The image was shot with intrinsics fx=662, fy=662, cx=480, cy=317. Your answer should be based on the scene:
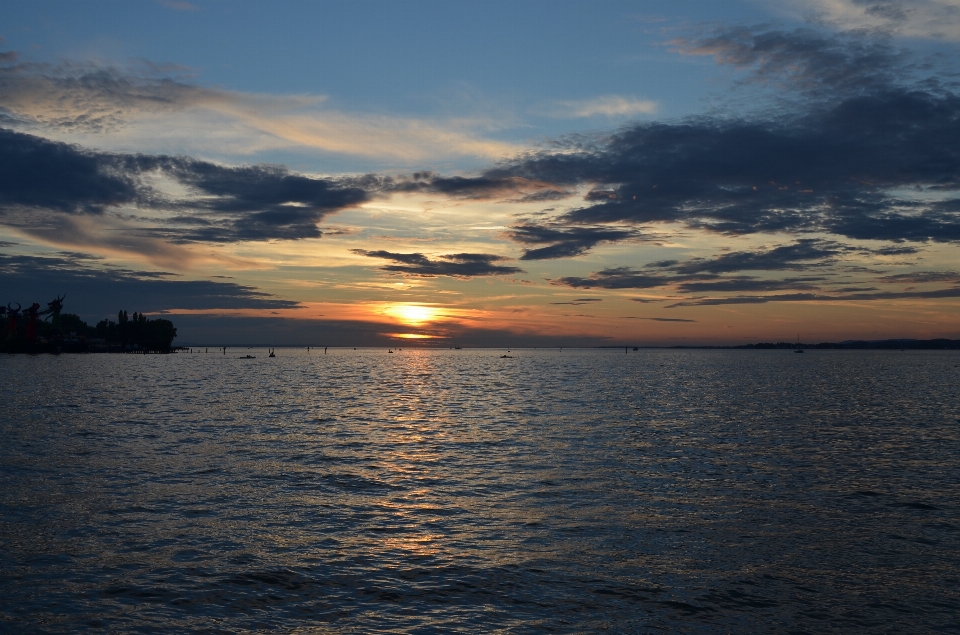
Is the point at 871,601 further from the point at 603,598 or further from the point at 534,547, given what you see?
the point at 534,547

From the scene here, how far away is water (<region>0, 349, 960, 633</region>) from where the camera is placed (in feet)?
51.6

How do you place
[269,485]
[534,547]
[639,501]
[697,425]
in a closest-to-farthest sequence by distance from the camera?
1. [534,547]
2. [639,501]
3. [269,485]
4. [697,425]

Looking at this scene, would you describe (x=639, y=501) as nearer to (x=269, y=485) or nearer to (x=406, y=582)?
(x=406, y=582)

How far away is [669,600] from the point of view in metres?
16.5

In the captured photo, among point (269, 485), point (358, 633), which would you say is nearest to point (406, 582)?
point (358, 633)

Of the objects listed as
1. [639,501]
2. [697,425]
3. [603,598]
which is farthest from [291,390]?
[603,598]

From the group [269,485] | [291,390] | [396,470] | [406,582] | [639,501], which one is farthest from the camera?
[291,390]

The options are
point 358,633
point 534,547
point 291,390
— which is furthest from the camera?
point 291,390

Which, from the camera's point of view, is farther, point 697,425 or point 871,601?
point 697,425

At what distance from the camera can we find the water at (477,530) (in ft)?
51.6

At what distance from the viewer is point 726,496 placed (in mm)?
27938

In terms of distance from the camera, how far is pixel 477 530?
22344 mm

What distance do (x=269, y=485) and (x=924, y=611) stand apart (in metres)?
24.2

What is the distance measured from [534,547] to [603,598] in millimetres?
4138
